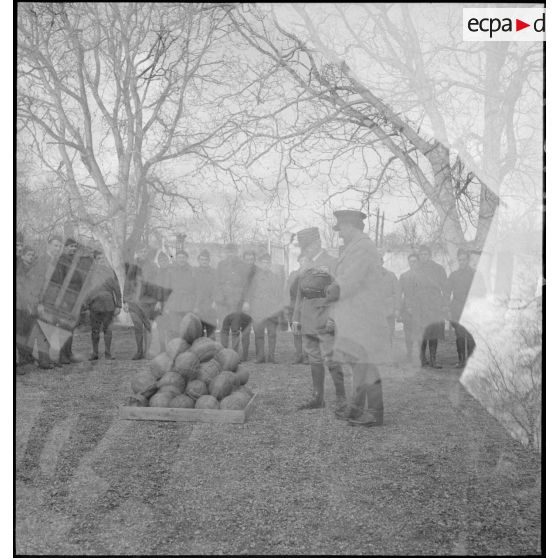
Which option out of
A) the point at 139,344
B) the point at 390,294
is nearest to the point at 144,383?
the point at 139,344

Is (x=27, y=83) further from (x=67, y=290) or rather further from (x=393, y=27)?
(x=393, y=27)

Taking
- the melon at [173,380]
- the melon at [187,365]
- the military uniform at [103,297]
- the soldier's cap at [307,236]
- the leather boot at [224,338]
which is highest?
the soldier's cap at [307,236]

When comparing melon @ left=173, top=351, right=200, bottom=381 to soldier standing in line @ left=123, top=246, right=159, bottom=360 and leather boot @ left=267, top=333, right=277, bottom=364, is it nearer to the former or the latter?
soldier standing in line @ left=123, top=246, right=159, bottom=360

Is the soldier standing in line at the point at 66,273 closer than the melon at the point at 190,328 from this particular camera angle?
Yes

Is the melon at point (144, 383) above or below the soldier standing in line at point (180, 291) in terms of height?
below

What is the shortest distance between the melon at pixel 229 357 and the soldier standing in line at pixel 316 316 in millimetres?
265

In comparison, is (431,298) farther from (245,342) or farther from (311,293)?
(245,342)

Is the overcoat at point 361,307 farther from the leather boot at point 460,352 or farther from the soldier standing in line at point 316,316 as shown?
the leather boot at point 460,352

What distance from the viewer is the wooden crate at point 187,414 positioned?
1754mm

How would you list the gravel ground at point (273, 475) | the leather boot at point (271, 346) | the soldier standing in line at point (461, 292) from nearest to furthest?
the gravel ground at point (273, 475) < the soldier standing in line at point (461, 292) < the leather boot at point (271, 346)

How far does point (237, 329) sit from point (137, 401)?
445 mm

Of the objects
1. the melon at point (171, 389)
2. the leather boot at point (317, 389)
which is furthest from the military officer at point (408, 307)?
the melon at point (171, 389)

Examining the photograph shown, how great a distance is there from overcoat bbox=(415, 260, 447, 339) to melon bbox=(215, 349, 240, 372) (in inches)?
27.0

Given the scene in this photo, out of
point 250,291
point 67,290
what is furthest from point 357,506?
point 67,290
